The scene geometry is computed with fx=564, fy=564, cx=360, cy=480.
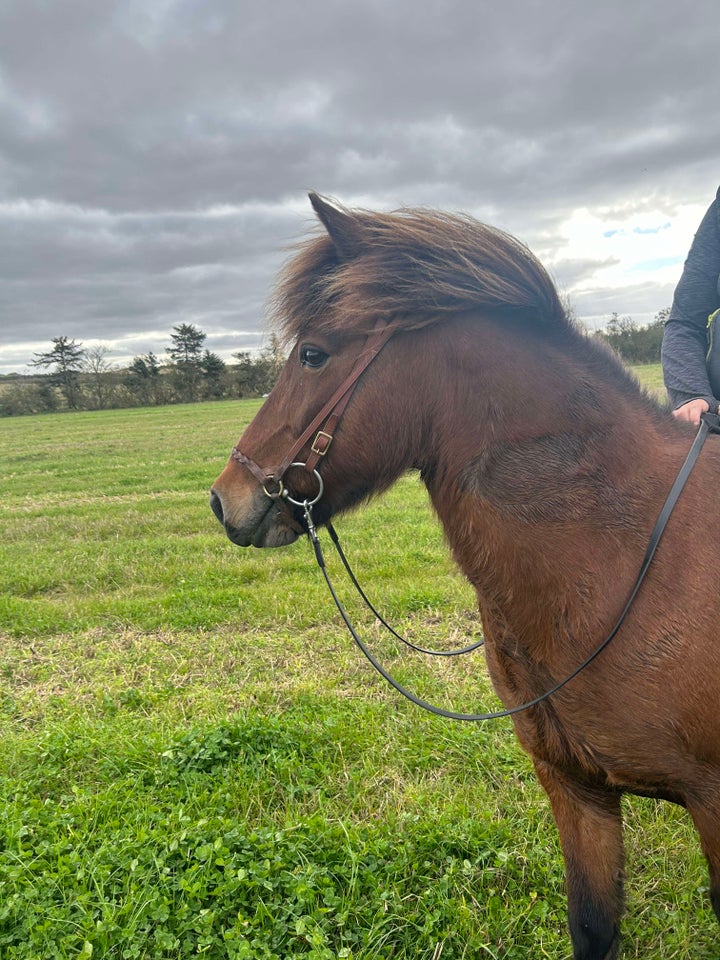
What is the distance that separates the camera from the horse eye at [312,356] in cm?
201

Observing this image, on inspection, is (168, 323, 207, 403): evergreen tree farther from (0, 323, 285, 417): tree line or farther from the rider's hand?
the rider's hand

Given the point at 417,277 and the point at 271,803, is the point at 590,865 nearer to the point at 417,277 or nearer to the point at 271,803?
the point at 271,803

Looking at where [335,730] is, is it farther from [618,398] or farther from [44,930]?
[618,398]

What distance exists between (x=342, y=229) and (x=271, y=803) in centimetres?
302

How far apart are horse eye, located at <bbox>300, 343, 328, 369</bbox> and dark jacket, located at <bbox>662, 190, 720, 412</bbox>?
5.41ft

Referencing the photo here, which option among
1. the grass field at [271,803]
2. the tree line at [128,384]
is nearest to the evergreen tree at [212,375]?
the tree line at [128,384]

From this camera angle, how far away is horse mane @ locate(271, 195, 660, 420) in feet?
6.20

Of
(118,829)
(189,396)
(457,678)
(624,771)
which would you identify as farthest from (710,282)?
(189,396)

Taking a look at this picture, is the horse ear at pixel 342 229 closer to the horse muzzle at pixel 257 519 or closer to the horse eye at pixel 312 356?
the horse eye at pixel 312 356

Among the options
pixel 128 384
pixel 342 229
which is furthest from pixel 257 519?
pixel 128 384

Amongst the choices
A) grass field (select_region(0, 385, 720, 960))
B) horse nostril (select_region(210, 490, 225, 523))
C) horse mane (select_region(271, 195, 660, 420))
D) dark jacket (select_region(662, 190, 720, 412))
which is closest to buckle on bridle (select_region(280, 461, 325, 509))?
horse nostril (select_region(210, 490, 225, 523))

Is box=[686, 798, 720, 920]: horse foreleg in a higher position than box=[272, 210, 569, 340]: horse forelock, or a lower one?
lower

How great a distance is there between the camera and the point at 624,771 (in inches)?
70.0

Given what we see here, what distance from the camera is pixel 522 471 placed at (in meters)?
1.81
